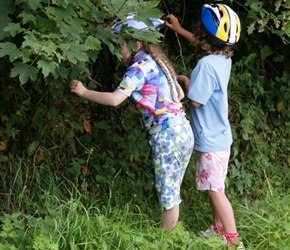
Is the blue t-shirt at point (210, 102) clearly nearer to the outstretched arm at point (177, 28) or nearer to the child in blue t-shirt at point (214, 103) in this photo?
the child in blue t-shirt at point (214, 103)

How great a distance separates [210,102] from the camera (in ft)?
14.9

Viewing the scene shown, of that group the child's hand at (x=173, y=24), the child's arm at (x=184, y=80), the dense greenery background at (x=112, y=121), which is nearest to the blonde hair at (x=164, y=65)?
the child's arm at (x=184, y=80)

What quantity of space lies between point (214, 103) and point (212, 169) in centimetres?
45

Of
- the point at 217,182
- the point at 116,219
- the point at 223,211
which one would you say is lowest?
the point at 116,219

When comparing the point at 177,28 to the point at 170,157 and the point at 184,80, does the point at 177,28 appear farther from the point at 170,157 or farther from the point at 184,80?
the point at 170,157

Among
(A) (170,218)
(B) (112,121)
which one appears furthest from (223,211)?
(B) (112,121)

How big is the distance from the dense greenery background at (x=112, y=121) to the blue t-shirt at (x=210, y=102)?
2.16 ft

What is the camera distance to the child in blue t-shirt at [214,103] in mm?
4453

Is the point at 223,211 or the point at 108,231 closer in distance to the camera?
the point at 108,231

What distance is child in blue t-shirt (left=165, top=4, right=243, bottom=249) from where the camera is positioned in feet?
14.6

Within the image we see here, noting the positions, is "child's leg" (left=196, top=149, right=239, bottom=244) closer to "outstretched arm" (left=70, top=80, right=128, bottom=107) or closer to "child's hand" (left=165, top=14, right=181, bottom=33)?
"outstretched arm" (left=70, top=80, right=128, bottom=107)

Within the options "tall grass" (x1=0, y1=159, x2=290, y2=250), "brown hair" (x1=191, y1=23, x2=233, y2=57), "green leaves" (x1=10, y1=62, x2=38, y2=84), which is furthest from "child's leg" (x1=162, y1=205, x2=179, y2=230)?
"green leaves" (x1=10, y1=62, x2=38, y2=84)

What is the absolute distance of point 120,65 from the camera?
5.40 meters

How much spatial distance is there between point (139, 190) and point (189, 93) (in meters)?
1.22
